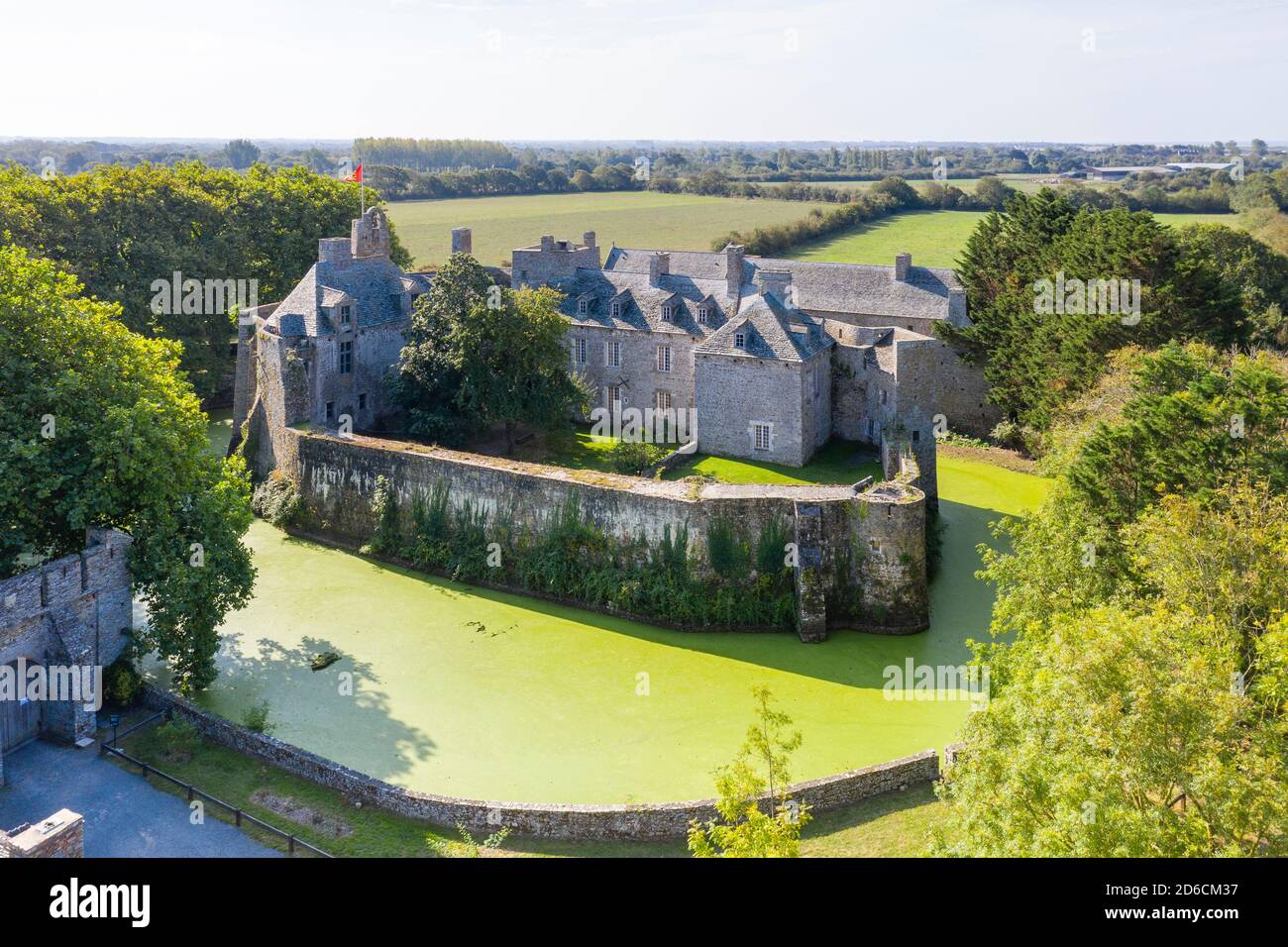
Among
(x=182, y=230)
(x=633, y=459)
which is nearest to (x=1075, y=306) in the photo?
(x=633, y=459)

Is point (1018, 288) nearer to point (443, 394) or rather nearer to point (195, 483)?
point (443, 394)

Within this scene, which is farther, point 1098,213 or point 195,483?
point 1098,213

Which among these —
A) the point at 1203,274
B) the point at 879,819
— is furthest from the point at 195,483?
the point at 1203,274

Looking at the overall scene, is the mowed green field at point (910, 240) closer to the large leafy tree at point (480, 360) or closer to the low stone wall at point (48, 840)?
the large leafy tree at point (480, 360)

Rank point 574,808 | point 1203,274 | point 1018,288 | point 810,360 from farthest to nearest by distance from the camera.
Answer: point 1018,288 → point 810,360 → point 1203,274 → point 574,808

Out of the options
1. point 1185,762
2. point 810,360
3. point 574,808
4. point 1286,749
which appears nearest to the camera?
point 1185,762

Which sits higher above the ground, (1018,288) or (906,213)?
(906,213)

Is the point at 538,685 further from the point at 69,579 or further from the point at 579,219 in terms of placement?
the point at 579,219
